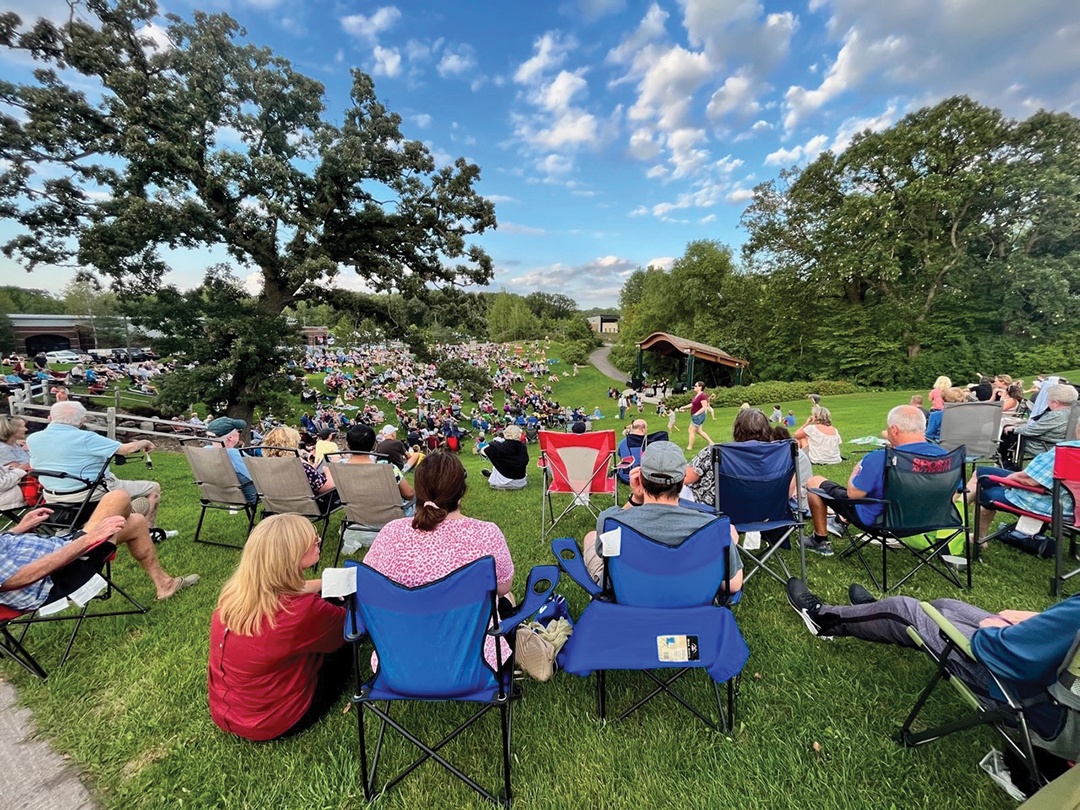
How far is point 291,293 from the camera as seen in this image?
44.4ft

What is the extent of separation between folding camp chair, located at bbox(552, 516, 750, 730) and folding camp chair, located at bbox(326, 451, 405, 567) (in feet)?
7.29

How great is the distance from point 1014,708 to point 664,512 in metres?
1.39

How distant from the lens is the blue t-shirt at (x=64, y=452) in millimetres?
3711

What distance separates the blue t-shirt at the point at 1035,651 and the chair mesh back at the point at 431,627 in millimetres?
1922

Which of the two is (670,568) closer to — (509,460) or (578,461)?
(578,461)

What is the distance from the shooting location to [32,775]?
6.65 ft

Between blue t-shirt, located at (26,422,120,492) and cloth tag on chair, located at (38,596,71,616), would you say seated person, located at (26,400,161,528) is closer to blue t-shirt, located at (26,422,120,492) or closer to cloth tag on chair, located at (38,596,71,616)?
blue t-shirt, located at (26,422,120,492)

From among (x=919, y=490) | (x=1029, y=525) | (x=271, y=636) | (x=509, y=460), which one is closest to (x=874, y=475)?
(x=919, y=490)

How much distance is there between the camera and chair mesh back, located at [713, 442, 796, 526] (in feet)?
10.8

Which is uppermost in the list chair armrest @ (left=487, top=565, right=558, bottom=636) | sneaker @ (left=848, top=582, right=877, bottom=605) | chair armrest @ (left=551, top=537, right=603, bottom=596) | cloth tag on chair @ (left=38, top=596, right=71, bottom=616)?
chair armrest @ (left=487, top=565, right=558, bottom=636)

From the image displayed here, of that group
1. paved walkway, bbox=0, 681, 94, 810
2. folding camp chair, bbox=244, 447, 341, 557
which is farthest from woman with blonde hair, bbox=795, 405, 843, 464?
paved walkway, bbox=0, 681, 94, 810

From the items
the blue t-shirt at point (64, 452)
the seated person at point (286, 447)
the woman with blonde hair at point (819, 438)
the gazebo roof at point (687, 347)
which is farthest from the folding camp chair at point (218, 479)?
the gazebo roof at point (687, 347)

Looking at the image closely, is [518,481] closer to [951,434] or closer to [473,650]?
[473,650]

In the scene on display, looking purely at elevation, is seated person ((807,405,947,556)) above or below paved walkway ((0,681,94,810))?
above
